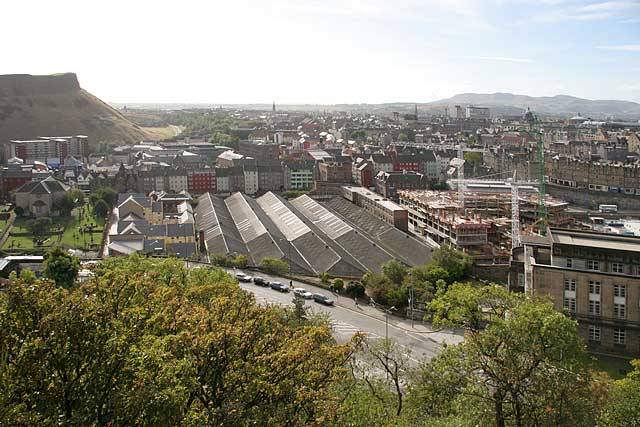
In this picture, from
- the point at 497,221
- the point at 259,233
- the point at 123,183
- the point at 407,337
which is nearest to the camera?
the point at 407,337

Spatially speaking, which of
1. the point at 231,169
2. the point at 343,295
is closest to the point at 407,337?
the point at 343,295

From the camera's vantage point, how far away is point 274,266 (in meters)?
21.6

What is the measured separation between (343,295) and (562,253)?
7.17 m

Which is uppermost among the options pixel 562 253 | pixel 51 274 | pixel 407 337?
pixel 562 253

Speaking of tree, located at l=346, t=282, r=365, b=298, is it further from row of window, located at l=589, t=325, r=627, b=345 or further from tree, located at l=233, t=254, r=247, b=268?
row of window, located at l=589, t=325, r=627, b=345

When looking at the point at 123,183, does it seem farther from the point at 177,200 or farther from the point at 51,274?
the point at 51,274

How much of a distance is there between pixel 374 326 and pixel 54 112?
56070 mm

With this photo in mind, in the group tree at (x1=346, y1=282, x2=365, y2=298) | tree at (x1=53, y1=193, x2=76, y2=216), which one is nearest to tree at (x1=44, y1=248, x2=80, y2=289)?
tree at (x1=346, y1=282, x2=365, y2=298)

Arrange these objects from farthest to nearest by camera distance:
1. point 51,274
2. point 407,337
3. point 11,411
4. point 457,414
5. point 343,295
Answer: point 343,295
point 51,274
point 407,337
point 457,414
point 11,411

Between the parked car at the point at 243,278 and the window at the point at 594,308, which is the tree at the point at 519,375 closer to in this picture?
the window at the point at 594,308

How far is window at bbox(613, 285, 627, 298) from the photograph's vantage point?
1420 centimetres

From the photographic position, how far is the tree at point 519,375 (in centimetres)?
830

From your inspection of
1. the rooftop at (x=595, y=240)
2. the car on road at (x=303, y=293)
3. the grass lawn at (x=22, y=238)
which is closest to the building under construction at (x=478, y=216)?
the car on road at (x=303, y=293)

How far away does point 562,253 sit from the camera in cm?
1487
